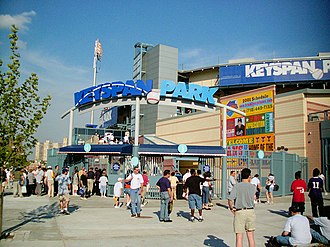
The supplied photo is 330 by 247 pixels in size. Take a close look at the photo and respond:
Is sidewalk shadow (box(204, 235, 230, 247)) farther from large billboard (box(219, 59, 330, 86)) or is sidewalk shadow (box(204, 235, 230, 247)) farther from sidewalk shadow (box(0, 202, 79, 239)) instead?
large billboard (box(219, 59, 330, 86))

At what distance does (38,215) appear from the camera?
13.0 m

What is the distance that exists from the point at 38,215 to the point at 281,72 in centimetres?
3270

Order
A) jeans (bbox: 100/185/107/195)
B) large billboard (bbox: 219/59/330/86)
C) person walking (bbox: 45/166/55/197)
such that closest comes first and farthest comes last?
person walking (bbox: 45/166/55/197) < jeans (bbox: 100/185/107/195) < large billboard (bbox: 219/59/330/86)

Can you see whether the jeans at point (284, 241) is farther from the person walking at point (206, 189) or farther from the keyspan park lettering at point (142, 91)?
the keyspan park lettering at point (142, 91)

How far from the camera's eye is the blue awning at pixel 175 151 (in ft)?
66.3

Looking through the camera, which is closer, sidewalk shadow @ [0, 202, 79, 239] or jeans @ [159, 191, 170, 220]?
sidewalk shadow @ [0, 202, 79, 239]

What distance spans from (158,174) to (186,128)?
64.7 feet

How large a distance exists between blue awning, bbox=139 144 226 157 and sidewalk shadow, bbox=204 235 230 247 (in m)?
10.6

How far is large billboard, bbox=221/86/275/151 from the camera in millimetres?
30000

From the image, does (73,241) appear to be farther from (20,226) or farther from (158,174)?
(158,174)

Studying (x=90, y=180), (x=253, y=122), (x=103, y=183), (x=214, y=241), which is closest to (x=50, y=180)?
(x=90, y=180)

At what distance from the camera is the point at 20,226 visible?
10594 millimetres

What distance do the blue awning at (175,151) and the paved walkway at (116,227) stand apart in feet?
16.3

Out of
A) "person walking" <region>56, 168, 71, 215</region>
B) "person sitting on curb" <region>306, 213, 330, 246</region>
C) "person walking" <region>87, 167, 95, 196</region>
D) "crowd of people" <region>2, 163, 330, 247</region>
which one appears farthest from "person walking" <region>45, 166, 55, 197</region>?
"person sitting on curb" <region>306, 213, 330, 246</region>
